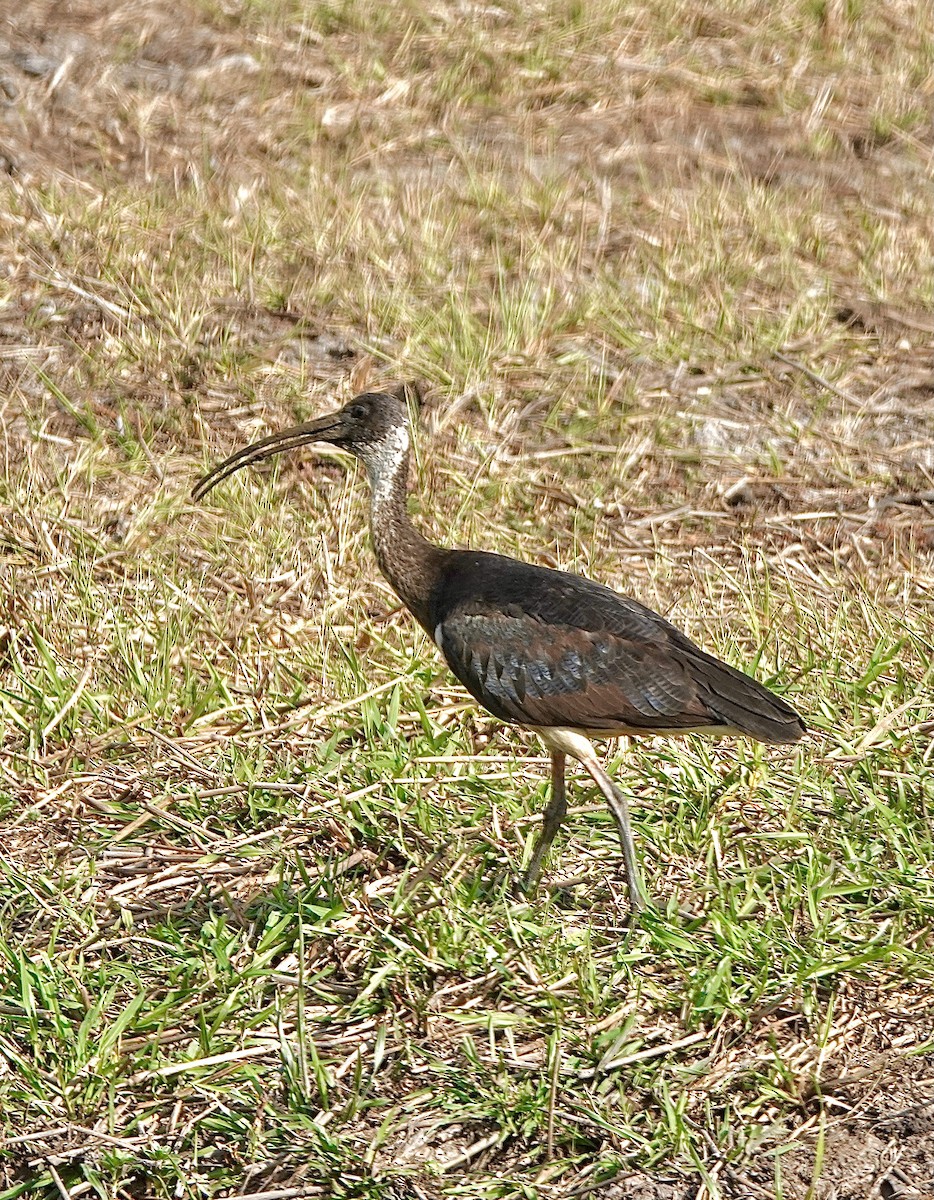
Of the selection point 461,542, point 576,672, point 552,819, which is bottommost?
point 461,542

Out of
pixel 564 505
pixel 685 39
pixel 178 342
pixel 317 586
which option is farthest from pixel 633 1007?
pixel 685 39

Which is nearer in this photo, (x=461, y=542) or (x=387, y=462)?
Result: (x=387, y=462)

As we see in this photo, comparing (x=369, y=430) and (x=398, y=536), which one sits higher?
(x=369, y=430)

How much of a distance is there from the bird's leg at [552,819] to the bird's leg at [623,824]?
0.19 metres

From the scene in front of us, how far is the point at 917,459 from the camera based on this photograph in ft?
24.2

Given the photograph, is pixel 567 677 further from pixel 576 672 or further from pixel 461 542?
pixel 461 542

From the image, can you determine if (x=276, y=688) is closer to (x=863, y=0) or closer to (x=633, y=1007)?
(x=633, y=1007)

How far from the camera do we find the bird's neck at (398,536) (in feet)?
17.2

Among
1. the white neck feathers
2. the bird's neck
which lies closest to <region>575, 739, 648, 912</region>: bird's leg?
the bird's neck

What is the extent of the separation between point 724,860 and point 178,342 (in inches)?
154

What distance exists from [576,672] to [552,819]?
45 cm

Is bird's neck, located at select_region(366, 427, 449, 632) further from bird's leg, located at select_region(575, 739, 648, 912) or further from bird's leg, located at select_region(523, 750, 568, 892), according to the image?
bird's leg, located at select_region(575, 739, 648, 912)

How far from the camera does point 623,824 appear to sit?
4.73 metres

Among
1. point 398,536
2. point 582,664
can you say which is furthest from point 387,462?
point 582,664
